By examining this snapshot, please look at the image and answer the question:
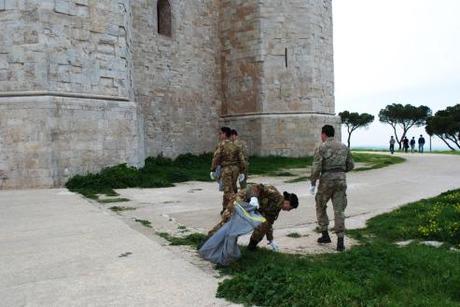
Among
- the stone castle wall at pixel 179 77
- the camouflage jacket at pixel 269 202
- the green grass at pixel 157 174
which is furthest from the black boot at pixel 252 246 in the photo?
the stone castle wall at pixel 179 77

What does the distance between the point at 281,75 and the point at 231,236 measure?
56.9 ft

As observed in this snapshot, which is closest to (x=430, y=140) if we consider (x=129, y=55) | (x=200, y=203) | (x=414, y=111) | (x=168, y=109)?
(x=414, y=111)

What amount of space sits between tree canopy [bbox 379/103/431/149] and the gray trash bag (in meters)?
52.1

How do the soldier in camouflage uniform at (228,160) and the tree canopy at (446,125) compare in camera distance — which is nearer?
the soldier in camouflage uniform at (228,160)

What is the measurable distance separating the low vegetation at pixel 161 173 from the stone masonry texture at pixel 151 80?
1.51 feet

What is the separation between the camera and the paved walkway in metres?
4.07

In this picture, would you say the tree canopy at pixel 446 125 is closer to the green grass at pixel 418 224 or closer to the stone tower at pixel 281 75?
the stone tower at pixel 281 75

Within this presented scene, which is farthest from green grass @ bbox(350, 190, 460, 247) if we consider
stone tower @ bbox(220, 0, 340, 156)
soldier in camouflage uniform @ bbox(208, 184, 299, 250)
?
stone tower @ bbox(220, 0, 340, 156)

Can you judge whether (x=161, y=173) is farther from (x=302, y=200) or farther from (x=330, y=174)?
(x=330, y=174)

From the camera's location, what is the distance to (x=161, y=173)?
1494 cm

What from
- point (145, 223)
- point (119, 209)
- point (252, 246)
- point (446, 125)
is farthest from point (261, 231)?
point (446, 125)

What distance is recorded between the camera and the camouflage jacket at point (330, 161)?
6.24m

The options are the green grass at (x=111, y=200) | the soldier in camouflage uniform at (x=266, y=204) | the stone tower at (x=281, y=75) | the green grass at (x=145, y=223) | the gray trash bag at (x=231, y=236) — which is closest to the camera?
the gray trash bag at (x=231, y=236)

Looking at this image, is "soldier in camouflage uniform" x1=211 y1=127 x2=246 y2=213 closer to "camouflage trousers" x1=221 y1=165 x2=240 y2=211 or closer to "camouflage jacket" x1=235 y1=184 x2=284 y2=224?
"camouflage trousers" x1=221 y1=165 x2=240 y2=211
